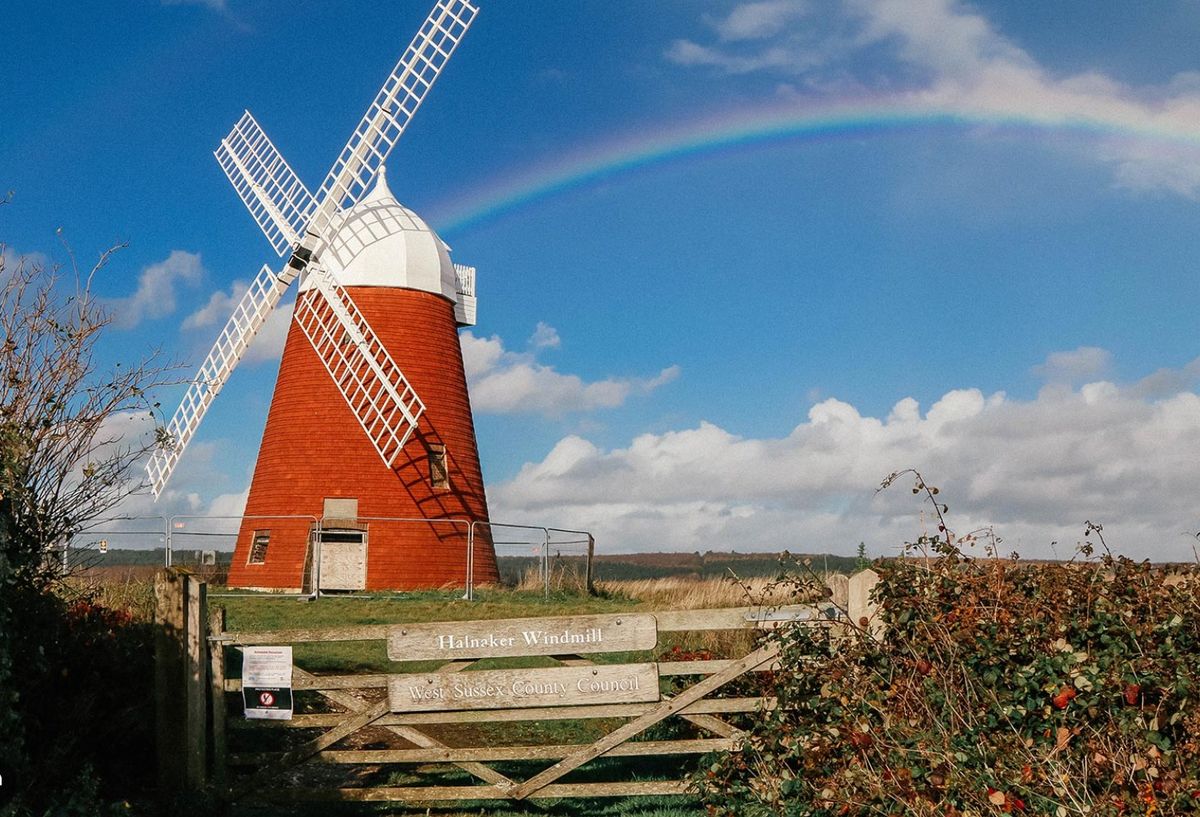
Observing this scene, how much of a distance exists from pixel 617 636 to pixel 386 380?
665 inches

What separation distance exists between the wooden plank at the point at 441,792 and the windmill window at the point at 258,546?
17661 mm

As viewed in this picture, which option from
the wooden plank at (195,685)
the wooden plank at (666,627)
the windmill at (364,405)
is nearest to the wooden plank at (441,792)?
the wooden plank at (195,685)

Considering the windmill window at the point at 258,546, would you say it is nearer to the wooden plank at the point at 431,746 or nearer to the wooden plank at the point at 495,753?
the wooden plank at the point at 495,753

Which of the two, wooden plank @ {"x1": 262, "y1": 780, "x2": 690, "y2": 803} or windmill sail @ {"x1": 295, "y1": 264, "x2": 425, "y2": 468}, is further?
windmill sail @ {"x1": 295, "y1": 264, "x2": 425, "y2": 468}

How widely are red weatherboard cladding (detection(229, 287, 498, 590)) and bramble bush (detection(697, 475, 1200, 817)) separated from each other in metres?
17.1

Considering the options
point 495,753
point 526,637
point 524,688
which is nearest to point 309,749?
point 495,753

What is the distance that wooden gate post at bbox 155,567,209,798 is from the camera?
8656mm

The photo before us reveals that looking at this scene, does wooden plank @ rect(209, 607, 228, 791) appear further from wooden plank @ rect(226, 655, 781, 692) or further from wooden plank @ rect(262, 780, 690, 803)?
wooden plank @ rect(226, 655, 781, 692)

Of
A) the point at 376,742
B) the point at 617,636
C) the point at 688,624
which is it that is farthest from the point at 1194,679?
the point at 376,742

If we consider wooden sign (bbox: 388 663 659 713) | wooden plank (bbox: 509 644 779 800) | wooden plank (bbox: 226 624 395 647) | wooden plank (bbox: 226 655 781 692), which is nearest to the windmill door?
wooden plank (bbox: 226 624 395 647)

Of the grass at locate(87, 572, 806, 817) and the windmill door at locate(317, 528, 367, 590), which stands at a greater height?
the windmill door at locate(317, 528, 367, 590)

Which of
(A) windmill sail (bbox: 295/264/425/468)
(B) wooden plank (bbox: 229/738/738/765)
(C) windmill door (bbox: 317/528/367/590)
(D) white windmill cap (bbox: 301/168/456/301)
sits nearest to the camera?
(B) wooden plank (bbox: 229/738/738/765)

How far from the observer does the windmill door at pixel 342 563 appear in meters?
24.1

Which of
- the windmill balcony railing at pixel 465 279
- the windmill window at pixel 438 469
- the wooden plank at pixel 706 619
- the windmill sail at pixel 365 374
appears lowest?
the wooden plank at pixel 706 619
